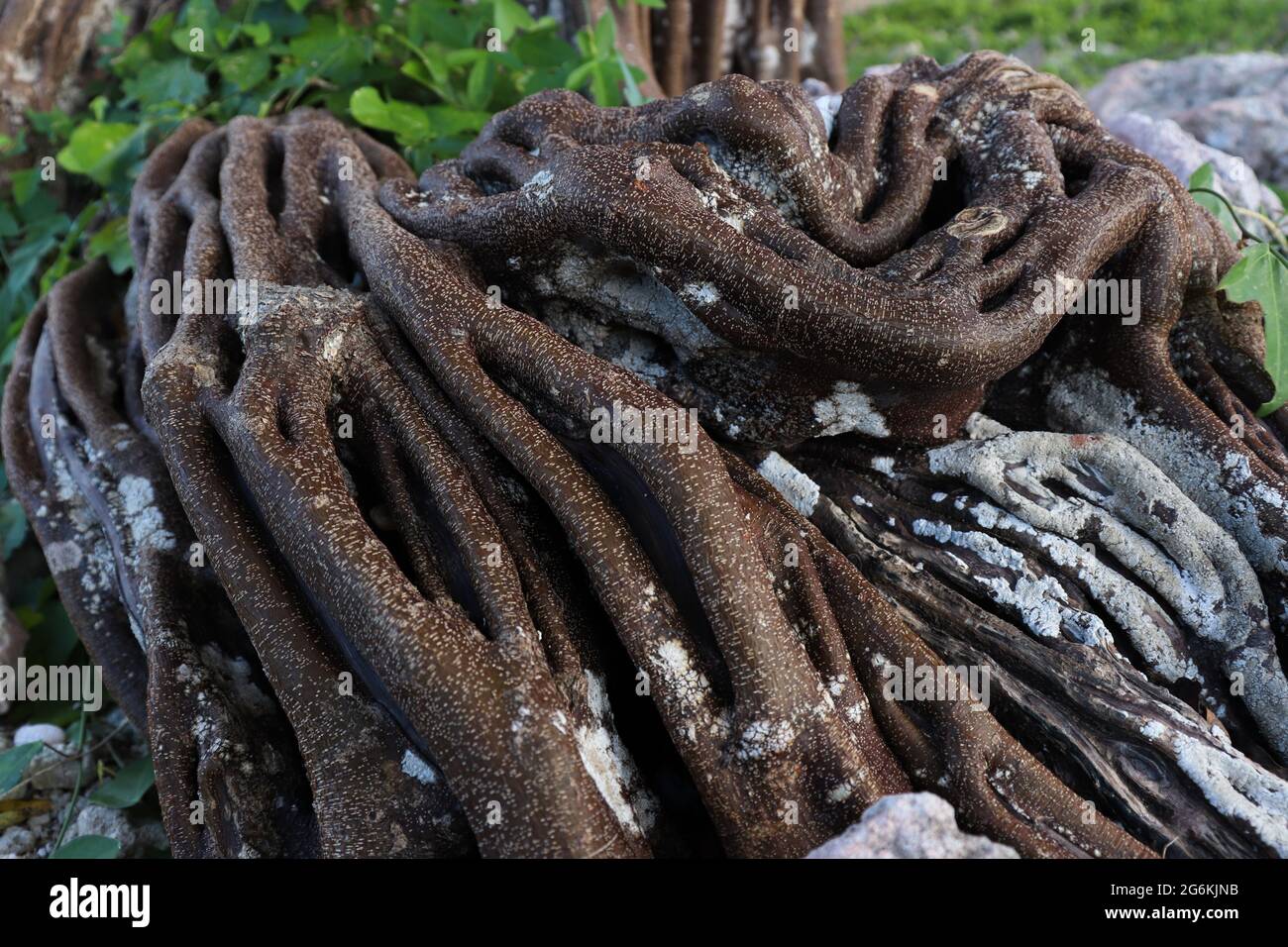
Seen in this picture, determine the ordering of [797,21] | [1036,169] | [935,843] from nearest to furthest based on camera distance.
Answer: [935,843] < [1036,169] < [797,21]

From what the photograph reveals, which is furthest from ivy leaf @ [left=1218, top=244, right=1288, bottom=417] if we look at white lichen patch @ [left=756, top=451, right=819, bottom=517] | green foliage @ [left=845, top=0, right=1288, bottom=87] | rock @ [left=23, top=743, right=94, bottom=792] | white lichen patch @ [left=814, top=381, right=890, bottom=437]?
green foliage @ [left=845, top=0, right=1288, bottom=87]

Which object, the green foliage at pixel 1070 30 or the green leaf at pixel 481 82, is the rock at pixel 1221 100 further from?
the green leaf at pixel 481 82

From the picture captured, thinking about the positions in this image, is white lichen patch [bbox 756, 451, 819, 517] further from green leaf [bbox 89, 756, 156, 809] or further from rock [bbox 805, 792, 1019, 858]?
green leaf [bbox 89, 756, 156, 809]

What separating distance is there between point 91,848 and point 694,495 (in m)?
1.96

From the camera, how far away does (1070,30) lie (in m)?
9.25

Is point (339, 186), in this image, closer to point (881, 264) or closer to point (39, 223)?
point (881, 264)

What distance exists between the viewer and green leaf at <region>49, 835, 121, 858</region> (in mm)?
2699

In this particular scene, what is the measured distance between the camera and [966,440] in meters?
3.09

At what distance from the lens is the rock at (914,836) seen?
198 cm

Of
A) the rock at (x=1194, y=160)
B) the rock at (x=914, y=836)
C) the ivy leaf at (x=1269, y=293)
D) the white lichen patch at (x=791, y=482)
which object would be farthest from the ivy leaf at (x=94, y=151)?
the rock at (x=1194, y=160)

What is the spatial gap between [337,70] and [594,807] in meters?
3.60

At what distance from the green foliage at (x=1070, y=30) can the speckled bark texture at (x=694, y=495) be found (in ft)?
19.8

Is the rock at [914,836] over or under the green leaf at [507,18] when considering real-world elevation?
under

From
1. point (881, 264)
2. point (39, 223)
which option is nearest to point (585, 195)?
point (881, 264)
